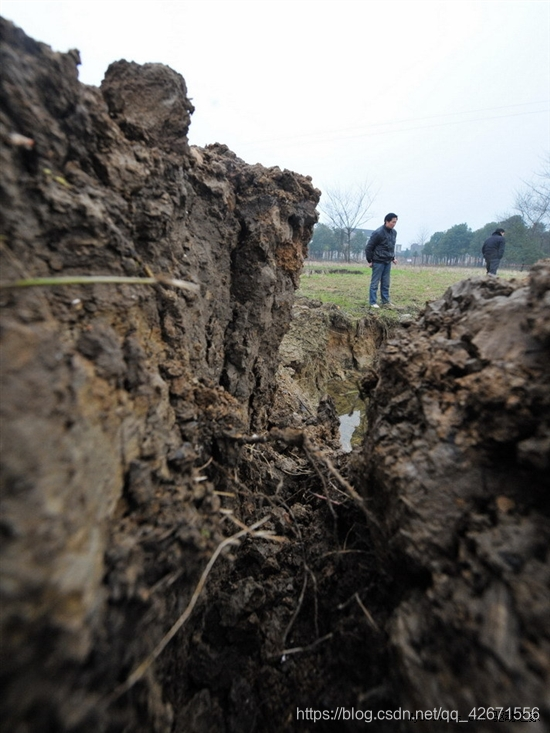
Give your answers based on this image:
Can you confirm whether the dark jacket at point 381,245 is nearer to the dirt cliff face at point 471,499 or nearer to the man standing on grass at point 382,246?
the man standing on grass at point 382,246

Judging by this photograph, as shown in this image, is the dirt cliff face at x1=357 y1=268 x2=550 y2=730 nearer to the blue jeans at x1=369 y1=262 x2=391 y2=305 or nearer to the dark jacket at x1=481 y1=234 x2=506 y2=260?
the blue jeans at x1=369 y1=262 x2=391 y2=305

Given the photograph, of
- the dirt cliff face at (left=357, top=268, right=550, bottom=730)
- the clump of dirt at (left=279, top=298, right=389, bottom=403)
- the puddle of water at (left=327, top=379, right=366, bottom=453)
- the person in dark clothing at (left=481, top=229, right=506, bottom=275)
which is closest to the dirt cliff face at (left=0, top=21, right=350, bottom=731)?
the dirt cliff face at (left=357, top=268, right=550, bottom=730)

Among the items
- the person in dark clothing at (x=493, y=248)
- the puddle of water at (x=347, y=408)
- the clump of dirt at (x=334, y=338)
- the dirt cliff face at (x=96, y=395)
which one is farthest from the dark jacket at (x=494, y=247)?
the dirt cliff face at (x=96, y=395)

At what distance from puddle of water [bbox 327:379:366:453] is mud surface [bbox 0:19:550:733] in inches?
176

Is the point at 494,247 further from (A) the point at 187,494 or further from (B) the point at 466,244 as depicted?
(B) the point at 466,244

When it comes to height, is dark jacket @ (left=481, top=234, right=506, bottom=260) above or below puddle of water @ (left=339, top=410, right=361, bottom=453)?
above

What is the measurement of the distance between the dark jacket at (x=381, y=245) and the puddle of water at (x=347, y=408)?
2.91 meters

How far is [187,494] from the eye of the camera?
1.35m

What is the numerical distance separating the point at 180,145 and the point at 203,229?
0.60m

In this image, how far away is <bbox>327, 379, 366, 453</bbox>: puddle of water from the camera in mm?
6594

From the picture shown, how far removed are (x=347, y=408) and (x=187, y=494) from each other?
675 centimetres

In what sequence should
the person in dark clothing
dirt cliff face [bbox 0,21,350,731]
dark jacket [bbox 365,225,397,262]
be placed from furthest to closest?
the person in dark clothing → dark jacket [bbox 365,225,397,262] → dirt cliff face [bbox 0,21,350,731]

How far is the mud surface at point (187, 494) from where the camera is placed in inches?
33.3

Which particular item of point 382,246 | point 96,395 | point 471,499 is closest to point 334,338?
point 382,246
